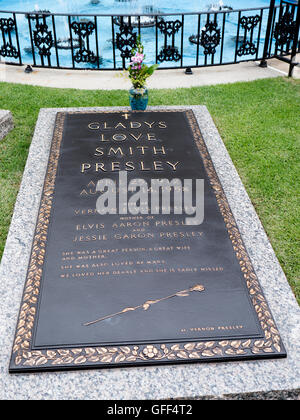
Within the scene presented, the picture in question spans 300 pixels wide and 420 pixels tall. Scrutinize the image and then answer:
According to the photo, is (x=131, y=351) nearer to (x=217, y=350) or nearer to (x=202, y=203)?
(x=217, y=350)

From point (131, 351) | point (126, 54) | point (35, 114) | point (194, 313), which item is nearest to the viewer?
point (131, 351)

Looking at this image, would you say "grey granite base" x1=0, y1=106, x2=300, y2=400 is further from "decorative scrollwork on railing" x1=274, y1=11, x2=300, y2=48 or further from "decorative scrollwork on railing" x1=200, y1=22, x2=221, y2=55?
"decorative scrollwork on railing" x1=274, y1=11, x2=300, y2=48

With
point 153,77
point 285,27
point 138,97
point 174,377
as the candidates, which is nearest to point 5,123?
point 138,97

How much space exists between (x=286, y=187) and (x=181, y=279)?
2480mm

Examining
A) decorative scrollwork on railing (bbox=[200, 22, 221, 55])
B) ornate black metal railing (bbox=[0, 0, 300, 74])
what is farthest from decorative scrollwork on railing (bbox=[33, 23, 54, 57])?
decorative scrollwork on railing (bbox=[200, 22, 221, 55])

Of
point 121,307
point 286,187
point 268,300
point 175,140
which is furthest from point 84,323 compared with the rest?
point 286,187

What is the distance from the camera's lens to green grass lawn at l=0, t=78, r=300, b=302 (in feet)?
15.1

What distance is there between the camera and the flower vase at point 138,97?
5.45m

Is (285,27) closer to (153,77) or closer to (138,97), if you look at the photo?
(153,77)

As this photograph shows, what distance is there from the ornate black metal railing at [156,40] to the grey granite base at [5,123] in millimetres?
2014

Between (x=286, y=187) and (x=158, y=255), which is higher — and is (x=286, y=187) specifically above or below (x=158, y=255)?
below

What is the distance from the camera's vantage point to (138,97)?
547cm

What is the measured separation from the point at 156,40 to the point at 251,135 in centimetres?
274

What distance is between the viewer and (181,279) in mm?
3111
